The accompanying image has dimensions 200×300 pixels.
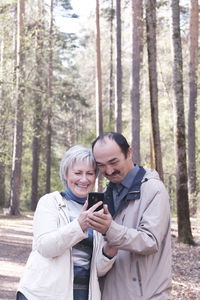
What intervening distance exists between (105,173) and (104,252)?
Result: 0.56 meters

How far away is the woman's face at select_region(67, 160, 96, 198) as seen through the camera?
3094mm

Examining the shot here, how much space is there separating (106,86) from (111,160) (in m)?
35.6

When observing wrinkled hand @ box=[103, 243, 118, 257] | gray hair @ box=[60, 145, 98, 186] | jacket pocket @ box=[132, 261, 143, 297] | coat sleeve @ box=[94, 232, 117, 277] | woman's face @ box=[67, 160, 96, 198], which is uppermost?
gray hair @ box=[60, 145, 98, 186]

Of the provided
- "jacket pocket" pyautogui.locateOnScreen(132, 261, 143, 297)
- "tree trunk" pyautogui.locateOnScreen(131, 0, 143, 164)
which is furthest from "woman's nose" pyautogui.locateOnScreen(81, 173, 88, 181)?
"tree trunk" pyautogui.locateOnScreen(131, 0, 143, 164)

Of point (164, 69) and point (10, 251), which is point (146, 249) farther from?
point (164, 69)

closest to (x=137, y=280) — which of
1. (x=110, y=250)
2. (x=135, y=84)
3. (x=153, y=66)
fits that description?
(x=110, y=250)

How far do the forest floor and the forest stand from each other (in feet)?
3.69

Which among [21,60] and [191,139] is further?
[191,139]

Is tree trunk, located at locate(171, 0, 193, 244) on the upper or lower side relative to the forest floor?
upper

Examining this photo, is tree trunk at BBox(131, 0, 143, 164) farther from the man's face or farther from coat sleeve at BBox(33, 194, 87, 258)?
coat sleeve at BBox(33, 194, 87, 258)

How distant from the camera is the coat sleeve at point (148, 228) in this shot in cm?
276

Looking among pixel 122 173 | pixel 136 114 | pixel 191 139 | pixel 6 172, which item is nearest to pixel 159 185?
pixel 122 173

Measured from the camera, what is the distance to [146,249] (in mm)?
2797

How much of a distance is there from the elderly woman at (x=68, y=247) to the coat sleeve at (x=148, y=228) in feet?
0.60
